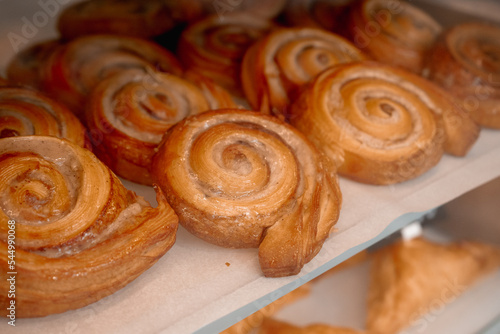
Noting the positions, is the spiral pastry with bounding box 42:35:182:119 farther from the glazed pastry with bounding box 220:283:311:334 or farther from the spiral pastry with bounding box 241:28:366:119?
the glazed pastry with bounding box 220:283:311:334

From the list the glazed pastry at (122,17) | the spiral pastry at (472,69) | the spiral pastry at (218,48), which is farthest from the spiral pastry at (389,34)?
the glazed pastry at (122,17)

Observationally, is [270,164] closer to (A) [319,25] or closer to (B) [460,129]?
(B) [460,129]

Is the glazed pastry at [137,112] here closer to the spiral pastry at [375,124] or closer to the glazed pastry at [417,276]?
the spiral pastry at [375,124]

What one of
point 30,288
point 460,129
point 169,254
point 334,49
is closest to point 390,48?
point 334,49

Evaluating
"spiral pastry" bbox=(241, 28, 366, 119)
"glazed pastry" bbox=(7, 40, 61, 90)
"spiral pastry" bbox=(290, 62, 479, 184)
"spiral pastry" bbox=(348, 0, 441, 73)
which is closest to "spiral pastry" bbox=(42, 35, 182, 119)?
"glazed pastry" bbox=(7, 40, 61, 90)

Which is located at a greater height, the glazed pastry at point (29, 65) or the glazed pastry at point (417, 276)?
the glazed pastry at point (29, 65)
